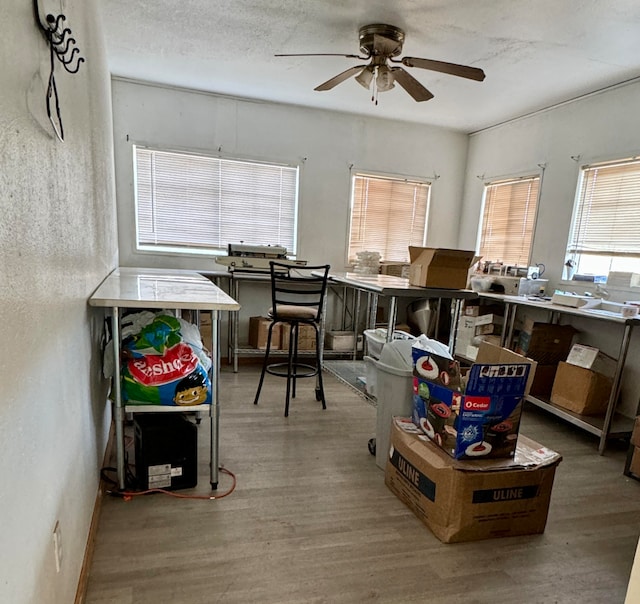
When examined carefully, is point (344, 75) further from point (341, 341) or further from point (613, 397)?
point (613, 397)

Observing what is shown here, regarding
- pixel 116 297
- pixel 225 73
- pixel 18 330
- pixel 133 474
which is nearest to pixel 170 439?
pixel 133 474

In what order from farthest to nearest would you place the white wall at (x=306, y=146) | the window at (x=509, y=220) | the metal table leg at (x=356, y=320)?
the metal table leg at (x=356, y=320)
the window at (x=509, y=220)
the white wall at (x=306, y=146)

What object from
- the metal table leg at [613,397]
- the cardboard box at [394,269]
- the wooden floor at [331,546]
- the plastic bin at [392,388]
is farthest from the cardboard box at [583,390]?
the cardboard box at [394,269]

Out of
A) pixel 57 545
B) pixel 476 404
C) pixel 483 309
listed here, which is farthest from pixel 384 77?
pixel 57 545

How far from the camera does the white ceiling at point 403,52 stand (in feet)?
8.11

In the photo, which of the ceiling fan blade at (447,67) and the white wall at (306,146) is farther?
the white wall at (306,146)

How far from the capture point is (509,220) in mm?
4461

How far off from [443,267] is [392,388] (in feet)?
2.93

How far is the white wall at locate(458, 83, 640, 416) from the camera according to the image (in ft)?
10.7

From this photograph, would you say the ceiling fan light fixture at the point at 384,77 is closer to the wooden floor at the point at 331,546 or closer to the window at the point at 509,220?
the window at the point at 509,220

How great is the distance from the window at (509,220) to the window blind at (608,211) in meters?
0.50

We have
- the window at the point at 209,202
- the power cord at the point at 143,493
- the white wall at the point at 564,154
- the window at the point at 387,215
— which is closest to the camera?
the power cord at the point at 143,493

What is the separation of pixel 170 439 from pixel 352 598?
3.52ft

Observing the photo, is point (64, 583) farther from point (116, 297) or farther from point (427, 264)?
point (427, 264)
